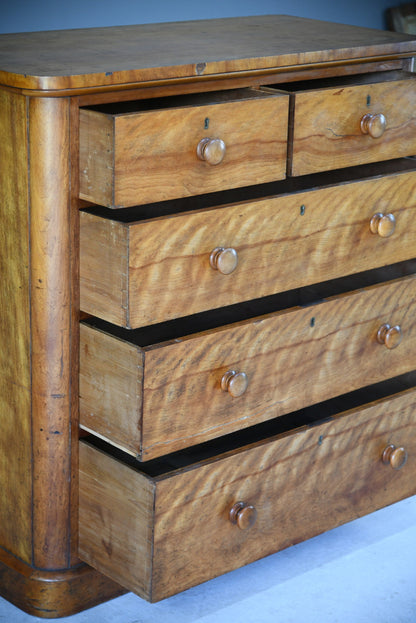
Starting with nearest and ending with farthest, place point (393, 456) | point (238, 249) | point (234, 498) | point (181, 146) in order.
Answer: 1. point (181, 146)
2. point (238, 249)
3. point (234, 498)
4. point (393, 456)

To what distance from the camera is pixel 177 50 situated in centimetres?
162

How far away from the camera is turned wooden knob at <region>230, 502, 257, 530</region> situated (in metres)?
1.65

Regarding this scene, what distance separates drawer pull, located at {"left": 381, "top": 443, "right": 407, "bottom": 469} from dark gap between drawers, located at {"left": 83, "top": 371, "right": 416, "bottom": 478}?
101 mm

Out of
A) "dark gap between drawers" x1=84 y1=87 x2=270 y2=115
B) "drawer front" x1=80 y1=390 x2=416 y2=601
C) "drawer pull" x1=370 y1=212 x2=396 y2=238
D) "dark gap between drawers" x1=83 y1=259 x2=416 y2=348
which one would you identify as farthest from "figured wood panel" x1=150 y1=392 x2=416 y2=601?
"dark gap between drawers" x1=84 y1=87 x2=270 y2=115

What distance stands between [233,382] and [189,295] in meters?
0.17

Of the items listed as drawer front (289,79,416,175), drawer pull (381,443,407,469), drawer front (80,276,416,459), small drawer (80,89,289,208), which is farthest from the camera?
drawer pull (381,443,407,469)

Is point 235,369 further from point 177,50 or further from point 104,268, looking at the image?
point 177,50

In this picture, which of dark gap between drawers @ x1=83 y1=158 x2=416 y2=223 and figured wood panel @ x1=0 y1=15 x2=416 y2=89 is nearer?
figured wood panel @ x1=0 y1=15 x2=416 y2=89

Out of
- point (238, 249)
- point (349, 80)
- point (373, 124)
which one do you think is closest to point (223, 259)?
point (238, 249)

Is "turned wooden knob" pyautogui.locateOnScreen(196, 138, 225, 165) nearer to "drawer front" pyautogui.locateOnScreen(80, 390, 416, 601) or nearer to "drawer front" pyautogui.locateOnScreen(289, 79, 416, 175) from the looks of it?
"drawer front" pyautogui.locateOnScreen(289, 79, 416, 175)

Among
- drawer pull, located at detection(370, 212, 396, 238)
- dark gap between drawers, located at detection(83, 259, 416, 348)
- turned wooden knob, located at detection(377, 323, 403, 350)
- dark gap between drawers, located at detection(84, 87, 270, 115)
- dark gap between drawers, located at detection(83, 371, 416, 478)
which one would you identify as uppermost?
dark gap between drawers, located at detection(84, 87, 270, 115)

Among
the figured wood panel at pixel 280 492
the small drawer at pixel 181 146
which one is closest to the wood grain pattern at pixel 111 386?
the figured wood panel at pixel 280 492

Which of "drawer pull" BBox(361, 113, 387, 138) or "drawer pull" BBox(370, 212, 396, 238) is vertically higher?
"drawer pull" BBox(361, 113, 387, 138)

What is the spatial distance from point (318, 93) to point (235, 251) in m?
0.31
